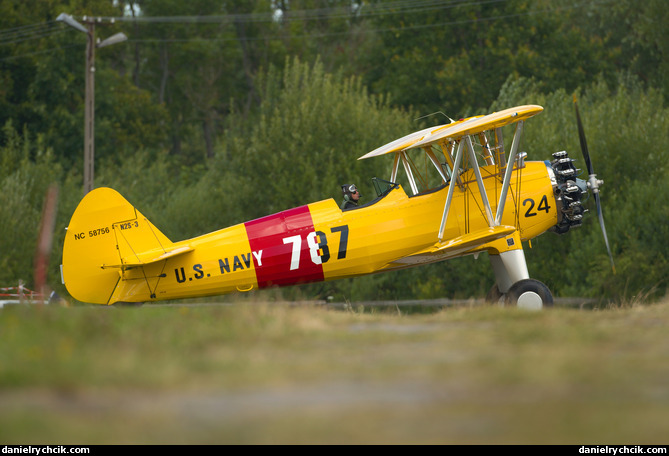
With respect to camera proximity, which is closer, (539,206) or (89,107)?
(539,206)

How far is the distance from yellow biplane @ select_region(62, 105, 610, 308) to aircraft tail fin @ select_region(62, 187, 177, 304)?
0.02 metres

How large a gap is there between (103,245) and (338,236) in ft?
12.6

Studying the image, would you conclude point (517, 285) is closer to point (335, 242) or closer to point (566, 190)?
point (566, 190)

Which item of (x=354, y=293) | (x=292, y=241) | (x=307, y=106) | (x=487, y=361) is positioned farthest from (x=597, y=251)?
(x=487, y=361)

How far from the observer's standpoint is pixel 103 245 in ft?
50.5

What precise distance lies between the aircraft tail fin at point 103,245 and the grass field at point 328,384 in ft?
19.3

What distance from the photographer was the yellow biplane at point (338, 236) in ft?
49.4

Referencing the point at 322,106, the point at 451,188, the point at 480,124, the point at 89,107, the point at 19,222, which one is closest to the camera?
the point at 480,124

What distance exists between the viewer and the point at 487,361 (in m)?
7.32

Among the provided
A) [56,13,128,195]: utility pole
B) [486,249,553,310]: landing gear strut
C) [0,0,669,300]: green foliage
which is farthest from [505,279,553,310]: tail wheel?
[56,13,128,195]: utility pole

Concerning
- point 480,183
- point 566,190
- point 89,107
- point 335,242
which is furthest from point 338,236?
point 89,107

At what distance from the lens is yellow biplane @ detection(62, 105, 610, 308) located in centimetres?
1505

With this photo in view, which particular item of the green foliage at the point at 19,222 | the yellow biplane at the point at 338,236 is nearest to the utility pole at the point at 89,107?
the green foliage at the point at 19,222
